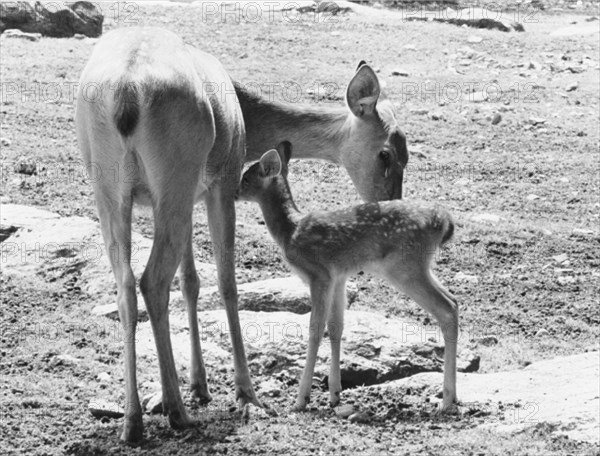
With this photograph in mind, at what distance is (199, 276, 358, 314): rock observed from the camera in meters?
8.07

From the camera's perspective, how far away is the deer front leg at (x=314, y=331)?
6703mm

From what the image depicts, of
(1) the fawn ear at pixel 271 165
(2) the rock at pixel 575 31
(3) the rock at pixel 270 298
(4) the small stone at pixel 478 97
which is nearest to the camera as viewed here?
(1) the fawn ear at pixel 271 165

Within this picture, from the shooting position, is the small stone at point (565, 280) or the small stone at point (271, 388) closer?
the small stone at point (271, 388)

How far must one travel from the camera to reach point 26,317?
8.10m

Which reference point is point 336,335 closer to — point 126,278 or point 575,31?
point 126,278

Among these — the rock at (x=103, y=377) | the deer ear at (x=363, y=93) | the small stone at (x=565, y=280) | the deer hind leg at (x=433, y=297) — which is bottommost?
the small stone at (x=565, y=280)

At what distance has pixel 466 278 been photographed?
9547 mm

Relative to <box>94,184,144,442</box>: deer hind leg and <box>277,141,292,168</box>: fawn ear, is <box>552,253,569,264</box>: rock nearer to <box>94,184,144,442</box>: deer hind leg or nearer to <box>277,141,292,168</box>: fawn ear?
<box>277,141,292,168</box>: fawn ear

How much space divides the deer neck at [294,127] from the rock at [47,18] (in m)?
8.72

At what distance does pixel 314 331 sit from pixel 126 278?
1.18 m

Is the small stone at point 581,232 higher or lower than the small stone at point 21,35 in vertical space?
lower

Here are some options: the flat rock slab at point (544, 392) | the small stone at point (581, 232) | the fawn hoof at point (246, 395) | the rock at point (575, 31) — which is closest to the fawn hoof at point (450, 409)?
the flat rock slab at point (544, 392)

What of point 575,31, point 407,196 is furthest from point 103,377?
point 575,31

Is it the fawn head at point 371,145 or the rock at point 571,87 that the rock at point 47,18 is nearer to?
the rock at point 571,87
